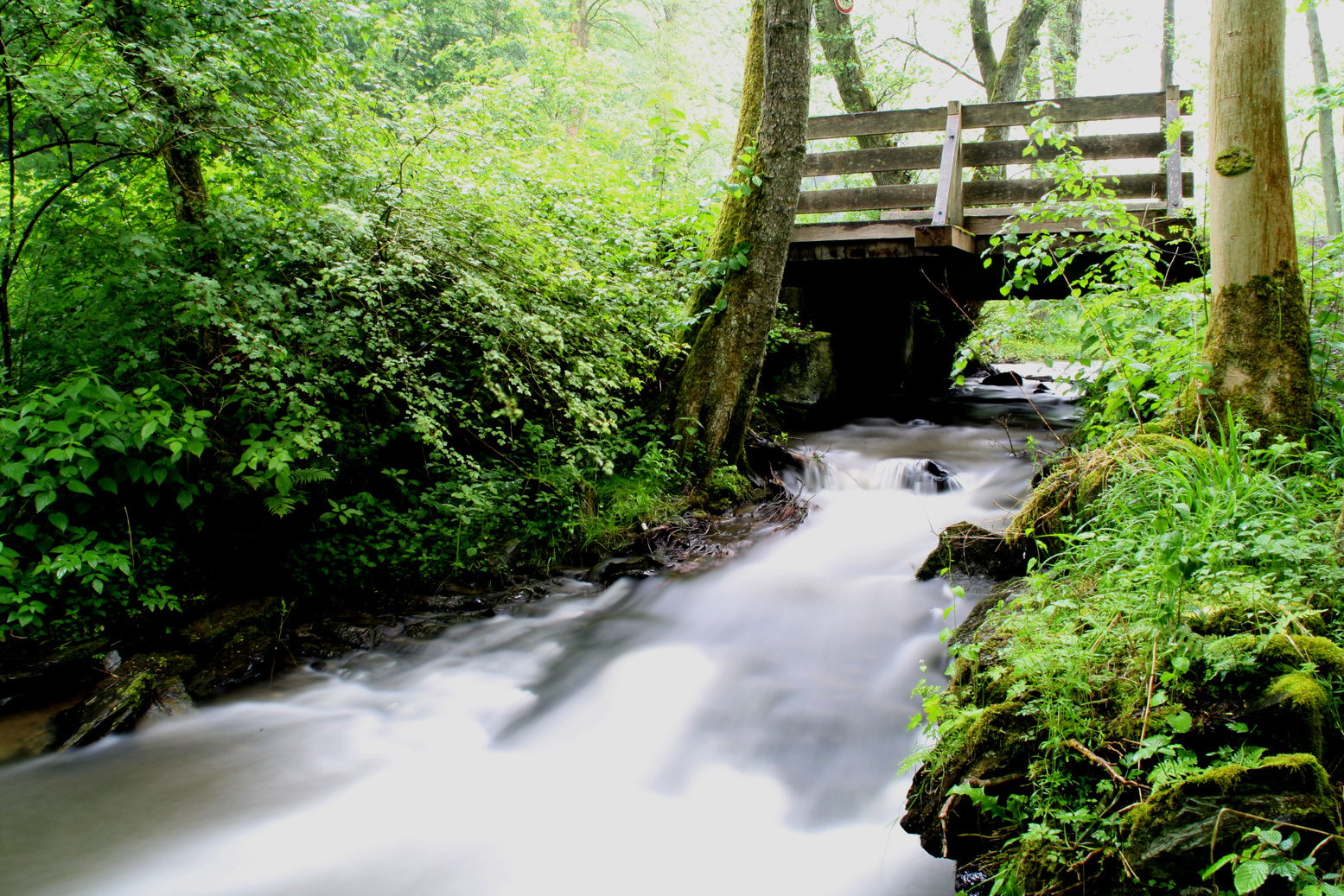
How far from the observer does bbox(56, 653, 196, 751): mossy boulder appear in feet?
13.5

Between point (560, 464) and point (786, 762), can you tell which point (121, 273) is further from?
point (786, 762)

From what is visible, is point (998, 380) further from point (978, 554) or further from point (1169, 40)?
point (978, 554)

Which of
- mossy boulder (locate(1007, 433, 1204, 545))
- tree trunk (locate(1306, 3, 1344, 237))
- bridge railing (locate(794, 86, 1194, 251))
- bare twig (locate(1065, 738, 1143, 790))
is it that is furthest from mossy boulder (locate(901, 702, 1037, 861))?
tree trunk (locate(1306, 3, 1344, 237))

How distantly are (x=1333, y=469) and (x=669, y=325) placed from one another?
4.69 meters

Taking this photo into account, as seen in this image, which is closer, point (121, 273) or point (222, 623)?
point (121, 273)

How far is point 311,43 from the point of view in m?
5.55

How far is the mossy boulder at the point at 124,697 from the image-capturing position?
13.5ft

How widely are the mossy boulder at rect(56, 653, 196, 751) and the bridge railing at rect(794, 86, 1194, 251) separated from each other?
727cm

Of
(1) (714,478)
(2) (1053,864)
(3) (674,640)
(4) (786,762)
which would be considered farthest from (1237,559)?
(1) (714,478)

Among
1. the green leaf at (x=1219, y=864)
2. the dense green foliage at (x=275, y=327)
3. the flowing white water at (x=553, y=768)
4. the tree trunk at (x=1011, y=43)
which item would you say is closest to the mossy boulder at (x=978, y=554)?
the flowing white water at (x=553, y=768)

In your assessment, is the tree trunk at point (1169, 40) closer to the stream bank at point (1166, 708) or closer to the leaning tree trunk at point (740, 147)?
the leaning tree trunk at point (740, 147)

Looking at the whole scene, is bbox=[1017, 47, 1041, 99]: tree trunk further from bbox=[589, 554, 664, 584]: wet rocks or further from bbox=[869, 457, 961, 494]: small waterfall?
bbox=[589, 554, 664, 584]: wet rocks

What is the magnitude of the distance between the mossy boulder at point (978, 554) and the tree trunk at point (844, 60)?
9.25m

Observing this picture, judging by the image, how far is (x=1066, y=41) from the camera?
631 inches
